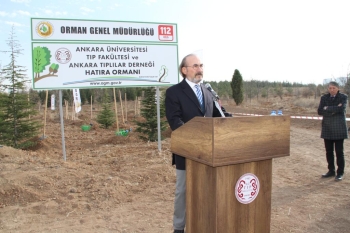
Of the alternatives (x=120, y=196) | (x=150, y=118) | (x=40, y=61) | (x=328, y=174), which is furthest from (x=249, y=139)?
(x=150, y=118)

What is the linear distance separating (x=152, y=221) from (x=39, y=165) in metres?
2.98

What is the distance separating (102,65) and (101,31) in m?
0.73

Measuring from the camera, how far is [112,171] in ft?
18.6

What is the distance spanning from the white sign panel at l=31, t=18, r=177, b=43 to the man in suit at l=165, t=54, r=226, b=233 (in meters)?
4.21

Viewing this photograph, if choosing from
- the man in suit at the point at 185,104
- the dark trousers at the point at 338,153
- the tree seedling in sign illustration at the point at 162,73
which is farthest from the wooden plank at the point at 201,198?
the tree seedling in sign illustration at the point at 162,73

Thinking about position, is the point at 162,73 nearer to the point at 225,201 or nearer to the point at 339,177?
the point at 339,177

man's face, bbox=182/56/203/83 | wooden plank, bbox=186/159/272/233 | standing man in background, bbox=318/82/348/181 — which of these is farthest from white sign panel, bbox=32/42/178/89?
wooden plank, bbox=186/159/272/233

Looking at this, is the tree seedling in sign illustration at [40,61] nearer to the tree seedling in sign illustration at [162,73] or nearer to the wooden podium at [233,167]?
the tree seedling in sign illustration at [162,73]

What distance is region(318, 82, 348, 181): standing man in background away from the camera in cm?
528

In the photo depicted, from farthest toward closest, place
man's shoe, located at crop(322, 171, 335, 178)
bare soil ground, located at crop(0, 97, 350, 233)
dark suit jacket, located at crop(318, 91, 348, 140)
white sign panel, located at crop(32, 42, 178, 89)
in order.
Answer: white sign panel, located at crop(32, 42, 178, 89) → man's shoe, located at crop(322, 171, 335, 178) → dark suit jacket, located at crop(318, 91, 348, 140) → bare soil ground, located at crop(0, 97, 350, 233)

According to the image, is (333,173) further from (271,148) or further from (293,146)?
(271,148)

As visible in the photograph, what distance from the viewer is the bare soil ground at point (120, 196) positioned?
3.66m

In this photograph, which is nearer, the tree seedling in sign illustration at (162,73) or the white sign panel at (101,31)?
the white sign panel at (101,31)

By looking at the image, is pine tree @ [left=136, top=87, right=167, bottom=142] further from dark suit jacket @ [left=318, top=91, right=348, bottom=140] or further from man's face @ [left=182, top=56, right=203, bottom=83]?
man's face @ [left=182, top=56, right=203, bottom=83]
